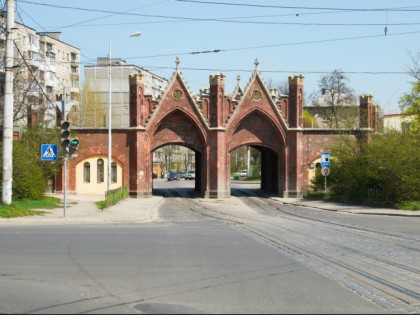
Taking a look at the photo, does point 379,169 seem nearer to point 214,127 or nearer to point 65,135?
point 214,127

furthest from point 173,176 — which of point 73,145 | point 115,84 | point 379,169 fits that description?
point 73,145

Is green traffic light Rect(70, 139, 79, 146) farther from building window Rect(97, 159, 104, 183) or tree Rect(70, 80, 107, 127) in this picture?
tree Rect(70, 80, 107, 127)

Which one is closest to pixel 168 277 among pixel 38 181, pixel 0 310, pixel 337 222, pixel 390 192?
pixel 0 310

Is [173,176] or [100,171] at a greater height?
[100,171]

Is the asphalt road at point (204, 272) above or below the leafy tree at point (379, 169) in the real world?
below

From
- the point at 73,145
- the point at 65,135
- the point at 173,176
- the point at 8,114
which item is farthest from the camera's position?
the point at 173,176

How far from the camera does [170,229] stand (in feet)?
67.8

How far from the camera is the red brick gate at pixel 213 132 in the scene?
4631 cm

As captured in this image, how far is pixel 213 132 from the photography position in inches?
1834

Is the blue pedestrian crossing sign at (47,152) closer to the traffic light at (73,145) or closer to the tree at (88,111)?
the traffic light at (73,145)

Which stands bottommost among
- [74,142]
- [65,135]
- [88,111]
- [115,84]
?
[74,142]

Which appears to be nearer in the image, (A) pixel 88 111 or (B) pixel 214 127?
(B) pixel 214 127

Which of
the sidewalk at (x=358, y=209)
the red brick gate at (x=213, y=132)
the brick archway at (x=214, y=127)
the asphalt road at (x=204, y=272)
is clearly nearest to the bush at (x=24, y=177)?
the asphalt road at (x=204, y=272)

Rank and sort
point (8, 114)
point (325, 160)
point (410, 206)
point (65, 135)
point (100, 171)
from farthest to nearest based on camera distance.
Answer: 1. point (100, 171)
2. point (325, 160)
3. point (410, 206)
4. point (65, 135)
5. point (8, 114)
